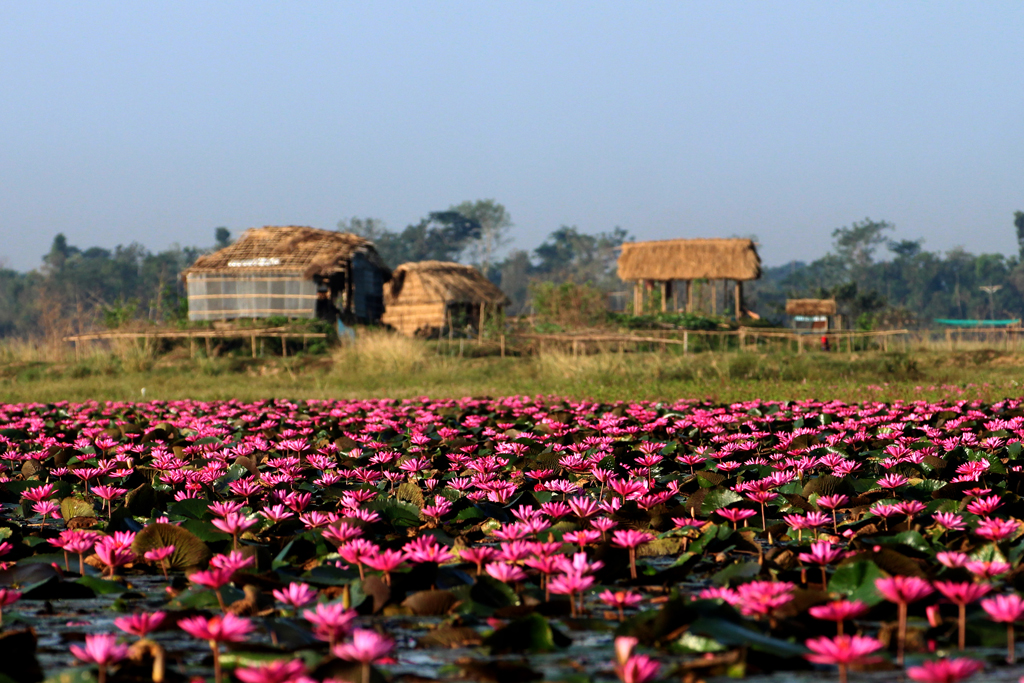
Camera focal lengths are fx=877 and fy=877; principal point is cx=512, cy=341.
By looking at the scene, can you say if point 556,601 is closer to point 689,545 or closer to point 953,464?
point 689,545

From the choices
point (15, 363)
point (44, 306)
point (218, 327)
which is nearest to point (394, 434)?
point (15, 363)

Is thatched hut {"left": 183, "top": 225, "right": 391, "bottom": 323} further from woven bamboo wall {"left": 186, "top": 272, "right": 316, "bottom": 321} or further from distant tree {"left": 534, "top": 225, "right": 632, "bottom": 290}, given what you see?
distant tree {"left": 534, "top": 225, "right": 632, "bottom": 290}

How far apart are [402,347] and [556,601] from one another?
48.2 feet

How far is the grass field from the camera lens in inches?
424

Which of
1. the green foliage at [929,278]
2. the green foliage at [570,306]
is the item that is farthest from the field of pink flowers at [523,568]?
the green foliage at [929,278]

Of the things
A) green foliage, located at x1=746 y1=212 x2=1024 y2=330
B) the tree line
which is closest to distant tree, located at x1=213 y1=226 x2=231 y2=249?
the tree line

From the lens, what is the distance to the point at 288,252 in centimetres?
2858

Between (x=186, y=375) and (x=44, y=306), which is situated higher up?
(x=44, y=306)

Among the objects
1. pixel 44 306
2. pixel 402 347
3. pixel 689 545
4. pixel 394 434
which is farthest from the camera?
pixel 44 306

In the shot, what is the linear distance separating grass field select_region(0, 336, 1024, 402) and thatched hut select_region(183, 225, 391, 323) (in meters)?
8.40

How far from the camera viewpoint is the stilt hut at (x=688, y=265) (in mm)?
33219

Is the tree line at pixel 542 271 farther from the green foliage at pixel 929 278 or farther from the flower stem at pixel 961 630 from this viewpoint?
the flower stem at pixel 961 630

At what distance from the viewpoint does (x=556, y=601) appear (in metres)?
1.94

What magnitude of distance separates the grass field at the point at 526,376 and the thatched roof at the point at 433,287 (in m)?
11.3
